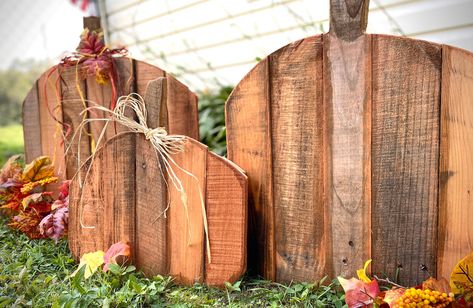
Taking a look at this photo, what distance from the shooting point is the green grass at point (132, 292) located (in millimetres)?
1500

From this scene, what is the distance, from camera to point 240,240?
5.32ft

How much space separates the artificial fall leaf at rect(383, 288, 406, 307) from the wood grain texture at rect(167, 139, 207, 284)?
0.66 metres

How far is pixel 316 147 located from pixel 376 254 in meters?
0.41

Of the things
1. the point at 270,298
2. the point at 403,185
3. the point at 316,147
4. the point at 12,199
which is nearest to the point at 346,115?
the point at 316,147

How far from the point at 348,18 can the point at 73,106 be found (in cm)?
145

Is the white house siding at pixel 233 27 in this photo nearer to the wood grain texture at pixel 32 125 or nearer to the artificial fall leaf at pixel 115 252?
the wood grain texture at pixel 32 125

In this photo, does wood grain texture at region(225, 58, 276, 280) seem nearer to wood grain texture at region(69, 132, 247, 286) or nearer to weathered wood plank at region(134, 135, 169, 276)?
wood grain texture at region(69, 132, 247, 286)

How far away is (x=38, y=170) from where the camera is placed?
2262 millimetres

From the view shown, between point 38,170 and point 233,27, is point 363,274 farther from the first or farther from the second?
point 233,27

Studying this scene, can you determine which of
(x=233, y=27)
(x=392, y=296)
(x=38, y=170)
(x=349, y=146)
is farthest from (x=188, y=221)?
(x=233, y=27)

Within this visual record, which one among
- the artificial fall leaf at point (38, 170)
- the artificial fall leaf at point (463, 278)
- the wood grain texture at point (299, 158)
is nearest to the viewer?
the artificial fall leaf at point (463, 278)

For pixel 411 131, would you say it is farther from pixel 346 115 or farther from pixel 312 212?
pixel 312 212

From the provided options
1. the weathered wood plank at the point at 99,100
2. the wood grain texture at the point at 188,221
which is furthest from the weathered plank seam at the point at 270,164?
the weathered wood plank at the point at 99,100

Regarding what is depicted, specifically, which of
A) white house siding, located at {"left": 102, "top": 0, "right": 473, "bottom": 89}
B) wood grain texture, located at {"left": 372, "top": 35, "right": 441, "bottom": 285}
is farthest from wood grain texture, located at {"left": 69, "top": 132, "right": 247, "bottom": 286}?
white house siding, located at {"left": 102, "top": 0, "right": 473, "bottom": 89}
